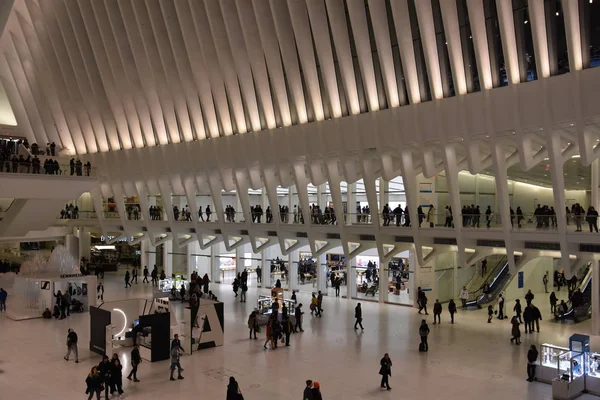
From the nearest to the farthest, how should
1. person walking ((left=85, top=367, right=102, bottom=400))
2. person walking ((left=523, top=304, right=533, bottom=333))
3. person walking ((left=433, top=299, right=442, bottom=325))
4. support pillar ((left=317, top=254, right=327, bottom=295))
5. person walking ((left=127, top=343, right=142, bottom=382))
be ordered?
person walking ((left=85, top=367, right=102, bottom=400))
person walking ((left=127, top=343, right=142, bottom=382))
person walking ((left=523, top=304, right=533, bottom=333))
person walking ((left=433, top=299, right=442, bottom=325))
support pillar ((left=317, top=254, right=327, bottom=295))

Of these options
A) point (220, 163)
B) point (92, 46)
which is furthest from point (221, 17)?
point (92, 46)

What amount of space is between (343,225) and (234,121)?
7.44 meters

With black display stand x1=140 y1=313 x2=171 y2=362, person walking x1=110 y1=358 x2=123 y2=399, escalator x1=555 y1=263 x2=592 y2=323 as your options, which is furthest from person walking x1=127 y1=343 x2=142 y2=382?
escalator x1=555 y1=263 x2=592 y2=323

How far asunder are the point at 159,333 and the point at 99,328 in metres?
1.83

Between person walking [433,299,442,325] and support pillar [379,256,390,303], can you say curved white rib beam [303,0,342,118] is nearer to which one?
person walking [433,299,442,325]

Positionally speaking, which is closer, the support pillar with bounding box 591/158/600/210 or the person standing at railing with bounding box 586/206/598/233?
the person standing at railing with bounding box 586/206/598/233

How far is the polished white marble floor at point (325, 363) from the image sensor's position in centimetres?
1420

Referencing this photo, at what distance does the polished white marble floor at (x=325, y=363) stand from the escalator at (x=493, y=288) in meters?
3.00

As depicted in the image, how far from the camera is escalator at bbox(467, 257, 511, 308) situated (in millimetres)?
26472

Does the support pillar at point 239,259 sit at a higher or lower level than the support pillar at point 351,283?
higher

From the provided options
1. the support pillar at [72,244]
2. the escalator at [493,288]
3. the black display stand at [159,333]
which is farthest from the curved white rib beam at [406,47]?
the support pillar at [72,244]

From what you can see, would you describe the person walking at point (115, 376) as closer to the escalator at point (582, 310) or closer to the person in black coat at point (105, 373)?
the person in black coat at point (105, 373)

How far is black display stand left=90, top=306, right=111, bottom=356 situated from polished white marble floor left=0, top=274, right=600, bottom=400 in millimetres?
320

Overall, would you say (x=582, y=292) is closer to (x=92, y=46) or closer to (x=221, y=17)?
(x=221, y=17)
